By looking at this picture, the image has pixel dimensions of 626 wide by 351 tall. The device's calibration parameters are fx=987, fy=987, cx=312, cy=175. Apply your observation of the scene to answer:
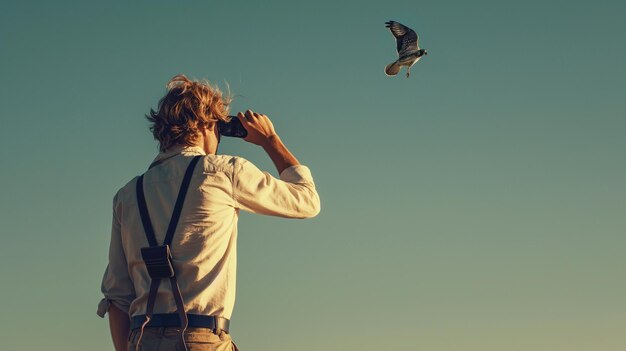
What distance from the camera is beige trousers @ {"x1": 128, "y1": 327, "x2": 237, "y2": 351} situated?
23.1 ft

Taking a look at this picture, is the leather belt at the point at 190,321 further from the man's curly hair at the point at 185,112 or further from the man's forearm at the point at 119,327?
the man's curly hair at the point at 185,112

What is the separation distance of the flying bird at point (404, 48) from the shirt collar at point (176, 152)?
409cm

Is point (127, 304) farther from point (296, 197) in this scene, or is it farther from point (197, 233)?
point (296, 197)

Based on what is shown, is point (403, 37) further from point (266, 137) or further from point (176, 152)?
point (176, 152)

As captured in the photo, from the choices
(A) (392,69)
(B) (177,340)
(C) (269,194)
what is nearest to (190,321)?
(B) (177,340)

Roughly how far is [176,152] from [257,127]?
821 millimetres

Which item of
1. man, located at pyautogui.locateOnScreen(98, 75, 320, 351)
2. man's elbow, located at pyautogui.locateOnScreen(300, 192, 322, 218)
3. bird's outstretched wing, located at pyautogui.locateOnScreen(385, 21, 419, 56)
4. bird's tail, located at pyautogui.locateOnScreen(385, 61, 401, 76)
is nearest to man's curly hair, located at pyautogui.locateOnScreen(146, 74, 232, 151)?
man, located at pyautogui.locateOnScreen(98, 75, 320, 351)

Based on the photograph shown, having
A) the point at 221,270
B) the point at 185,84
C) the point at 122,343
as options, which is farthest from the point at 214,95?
the point at 122,343

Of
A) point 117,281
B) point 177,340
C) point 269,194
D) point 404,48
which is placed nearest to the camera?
point 177,340

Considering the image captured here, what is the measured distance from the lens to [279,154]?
8.19 metres

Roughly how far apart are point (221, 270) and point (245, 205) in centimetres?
57

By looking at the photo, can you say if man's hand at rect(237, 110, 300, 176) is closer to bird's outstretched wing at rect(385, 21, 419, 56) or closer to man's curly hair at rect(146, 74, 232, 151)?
man's curly hair at rect(146, 74, 232, 151)

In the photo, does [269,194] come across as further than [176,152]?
No

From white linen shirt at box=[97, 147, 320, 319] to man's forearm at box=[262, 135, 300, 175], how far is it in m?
0.28
